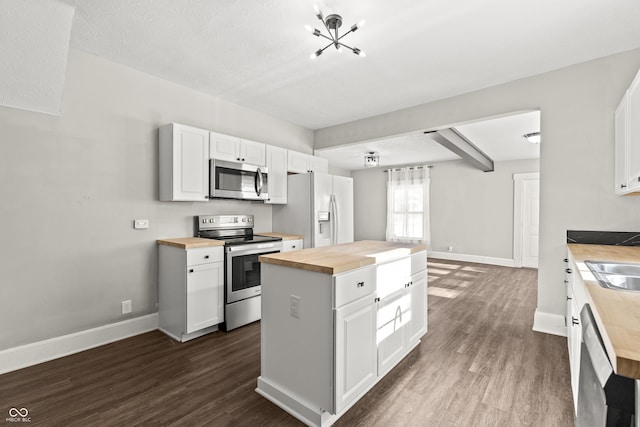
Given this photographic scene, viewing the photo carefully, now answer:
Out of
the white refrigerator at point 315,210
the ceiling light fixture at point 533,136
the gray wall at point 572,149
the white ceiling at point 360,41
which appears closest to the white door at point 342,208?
the white refrigerator at point 315,210

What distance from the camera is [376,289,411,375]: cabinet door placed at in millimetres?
2137

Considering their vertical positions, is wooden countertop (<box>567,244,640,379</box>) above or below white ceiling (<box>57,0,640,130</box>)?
below

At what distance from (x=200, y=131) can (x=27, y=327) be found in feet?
7.45

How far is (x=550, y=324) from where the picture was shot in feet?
10.1

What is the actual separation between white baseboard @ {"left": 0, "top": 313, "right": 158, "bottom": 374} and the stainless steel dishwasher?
345cm

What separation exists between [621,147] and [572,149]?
0.49 m

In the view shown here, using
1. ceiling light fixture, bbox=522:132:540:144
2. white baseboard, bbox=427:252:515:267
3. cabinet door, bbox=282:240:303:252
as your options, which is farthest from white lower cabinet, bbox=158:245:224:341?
white baseboard, bbox=427:252:515:267

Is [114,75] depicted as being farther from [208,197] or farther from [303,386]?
[303,386]

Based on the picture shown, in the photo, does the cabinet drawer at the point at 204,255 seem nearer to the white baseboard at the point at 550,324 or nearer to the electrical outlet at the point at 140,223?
the electrical outlet at the point at 140,223

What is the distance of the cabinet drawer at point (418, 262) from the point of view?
2595mm

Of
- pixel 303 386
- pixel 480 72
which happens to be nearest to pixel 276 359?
pixel 303 386

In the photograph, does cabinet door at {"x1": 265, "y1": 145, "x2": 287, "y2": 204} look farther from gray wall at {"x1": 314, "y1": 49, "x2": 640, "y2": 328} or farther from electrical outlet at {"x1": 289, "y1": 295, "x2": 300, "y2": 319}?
gray wall at {"x1": 314, "y1": 49, "x2": 640, "y2": 328}

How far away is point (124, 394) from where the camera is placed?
2.07 m

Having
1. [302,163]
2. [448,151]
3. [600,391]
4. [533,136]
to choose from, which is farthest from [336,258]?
[448,151]
